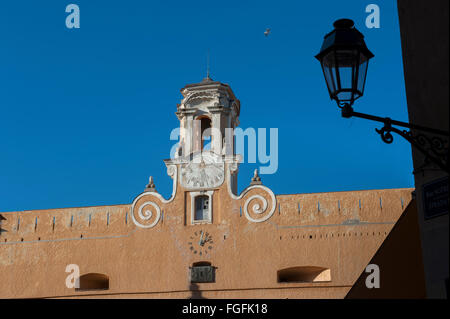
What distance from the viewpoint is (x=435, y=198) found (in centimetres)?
420

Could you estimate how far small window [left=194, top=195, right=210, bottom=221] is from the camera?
15625mm

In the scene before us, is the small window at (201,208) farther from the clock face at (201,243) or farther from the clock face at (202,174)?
the clock face at (201,243)

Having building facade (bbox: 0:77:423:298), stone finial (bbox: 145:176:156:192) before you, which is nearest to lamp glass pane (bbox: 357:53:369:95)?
building facade (bbox: 0:77:423:298)

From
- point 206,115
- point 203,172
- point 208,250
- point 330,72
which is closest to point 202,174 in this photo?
point 203,172

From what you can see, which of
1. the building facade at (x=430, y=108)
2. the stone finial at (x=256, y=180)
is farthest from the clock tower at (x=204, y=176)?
the building facade at (x=430, y=108)

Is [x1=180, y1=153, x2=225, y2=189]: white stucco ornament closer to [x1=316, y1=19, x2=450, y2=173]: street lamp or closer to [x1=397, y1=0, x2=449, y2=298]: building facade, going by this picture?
[x1=397, y1=0, x2=449, y2=298]: building facade

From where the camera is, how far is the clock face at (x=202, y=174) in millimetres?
15781

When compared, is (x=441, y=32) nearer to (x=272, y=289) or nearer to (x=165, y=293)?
(x=272, y=289)

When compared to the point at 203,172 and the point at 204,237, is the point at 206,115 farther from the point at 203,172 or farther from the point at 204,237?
A: the point at 204,237

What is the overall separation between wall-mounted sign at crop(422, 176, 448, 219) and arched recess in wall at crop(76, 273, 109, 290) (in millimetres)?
12560

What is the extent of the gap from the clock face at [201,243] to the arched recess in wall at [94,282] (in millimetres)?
2503

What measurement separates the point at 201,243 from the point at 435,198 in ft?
37.0

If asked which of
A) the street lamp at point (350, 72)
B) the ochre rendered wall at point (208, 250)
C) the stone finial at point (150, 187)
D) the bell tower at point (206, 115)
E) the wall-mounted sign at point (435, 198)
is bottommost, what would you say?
the wall-mounted sign at point (435, 198)
